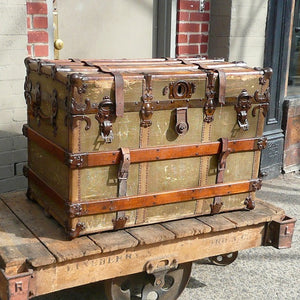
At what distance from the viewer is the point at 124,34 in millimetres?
4727

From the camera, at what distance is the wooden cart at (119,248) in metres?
2.63

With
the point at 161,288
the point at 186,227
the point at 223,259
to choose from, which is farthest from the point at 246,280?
the point at 186,227

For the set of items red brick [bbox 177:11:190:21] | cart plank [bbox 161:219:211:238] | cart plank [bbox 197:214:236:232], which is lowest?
→ cart plank [bbox 197:214:236:232]

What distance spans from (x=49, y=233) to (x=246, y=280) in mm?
1584

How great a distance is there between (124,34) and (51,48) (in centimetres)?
86

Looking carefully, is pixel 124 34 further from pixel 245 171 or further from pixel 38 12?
pixel 245 171

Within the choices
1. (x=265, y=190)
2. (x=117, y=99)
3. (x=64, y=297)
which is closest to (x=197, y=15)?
(x=265, y=190)

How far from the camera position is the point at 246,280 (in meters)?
3.77

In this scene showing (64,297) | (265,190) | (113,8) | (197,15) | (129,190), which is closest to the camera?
(129,190)

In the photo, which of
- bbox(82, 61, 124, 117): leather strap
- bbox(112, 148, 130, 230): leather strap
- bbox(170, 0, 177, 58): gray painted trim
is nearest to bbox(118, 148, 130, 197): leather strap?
bbox(112, 148, 130, 230): leather strap

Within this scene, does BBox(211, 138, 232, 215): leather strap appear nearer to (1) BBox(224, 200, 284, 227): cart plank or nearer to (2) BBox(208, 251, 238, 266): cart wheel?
(1) BBox(224, 200, 284, 227): cart plank

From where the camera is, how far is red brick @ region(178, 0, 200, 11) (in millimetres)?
4836

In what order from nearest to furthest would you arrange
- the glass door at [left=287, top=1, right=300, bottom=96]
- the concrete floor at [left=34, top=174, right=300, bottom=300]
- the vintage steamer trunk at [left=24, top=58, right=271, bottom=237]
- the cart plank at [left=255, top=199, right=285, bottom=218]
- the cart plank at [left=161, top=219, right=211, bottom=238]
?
the vintage steamer trunk at [left=24, top=58, right=271, bottom=237] → the cart plank at [left=161, top=219, right=211, bottom=238] → the cart plank at [left=255, top=199, right=285, bottom=218] → the concrete floor at [left=34, top=174, right=300, bottom=300] → the glass door at [left=287, top=1, right=300, bottom=96]

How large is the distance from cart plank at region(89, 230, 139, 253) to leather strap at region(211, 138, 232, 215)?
616mm
